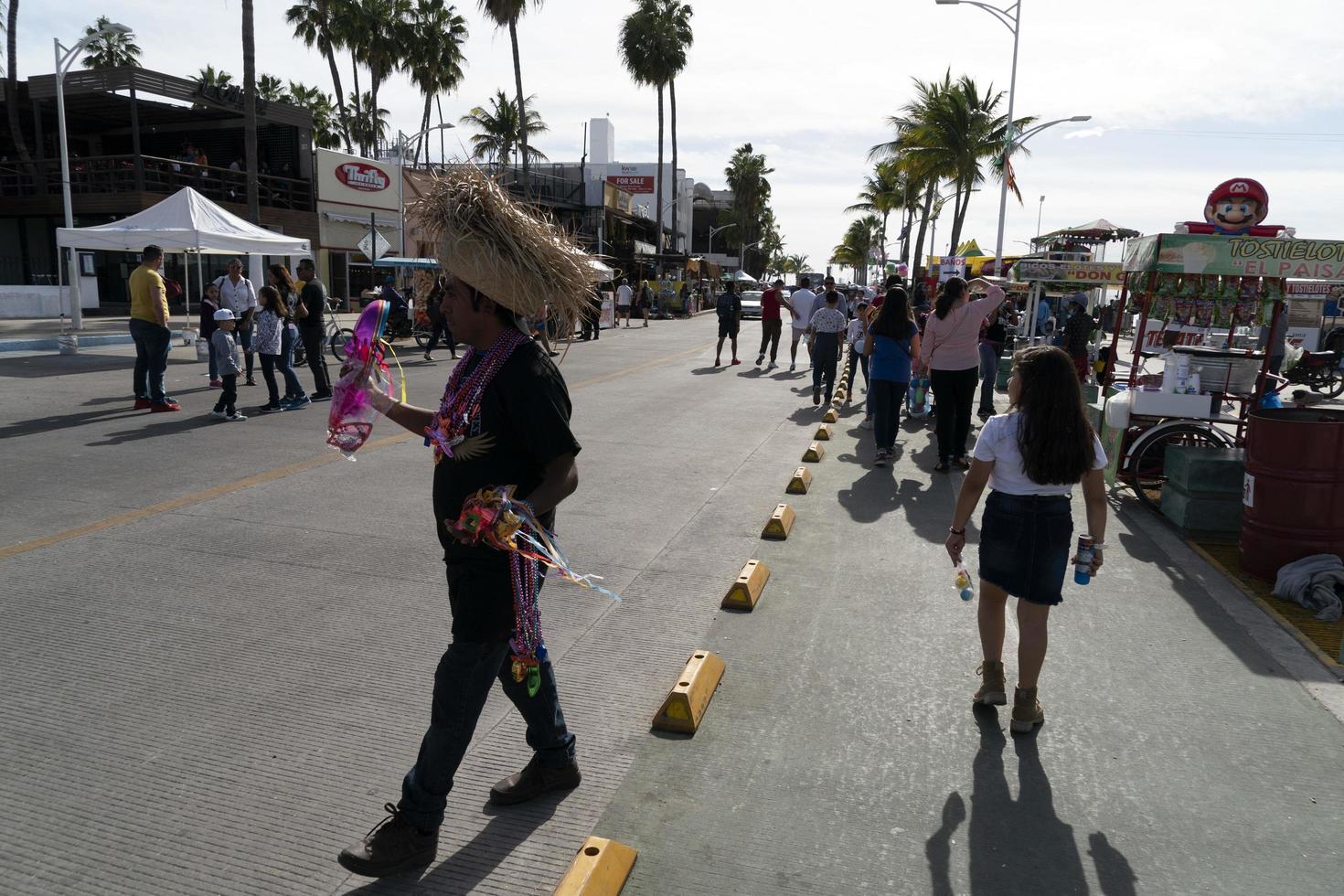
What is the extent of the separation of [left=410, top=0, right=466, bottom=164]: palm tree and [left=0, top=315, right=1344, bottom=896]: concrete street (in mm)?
40424

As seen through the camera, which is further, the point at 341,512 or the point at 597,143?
the point at 597,143

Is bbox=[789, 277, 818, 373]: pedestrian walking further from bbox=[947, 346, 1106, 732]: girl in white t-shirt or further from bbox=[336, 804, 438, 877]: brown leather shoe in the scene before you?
bbox=[336, 804, 438, 877]: brown leather shoe

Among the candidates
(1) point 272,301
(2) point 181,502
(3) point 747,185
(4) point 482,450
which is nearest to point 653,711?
(4) point 482,450

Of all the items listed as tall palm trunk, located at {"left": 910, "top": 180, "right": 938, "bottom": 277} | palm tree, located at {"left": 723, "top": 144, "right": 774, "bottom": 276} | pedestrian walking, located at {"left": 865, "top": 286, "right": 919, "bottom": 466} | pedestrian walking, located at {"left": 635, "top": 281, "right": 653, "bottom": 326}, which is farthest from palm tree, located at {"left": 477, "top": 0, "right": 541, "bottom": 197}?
palm tree, located at {"left": 723, "top": 144, "right": 774, "bottom": 276}

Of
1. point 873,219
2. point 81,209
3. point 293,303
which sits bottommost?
point 293,303

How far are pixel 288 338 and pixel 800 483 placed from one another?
6.90 m

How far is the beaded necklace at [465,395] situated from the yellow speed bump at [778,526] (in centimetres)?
389

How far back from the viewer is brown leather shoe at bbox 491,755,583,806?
306 centimetres

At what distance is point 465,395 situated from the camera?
8.63 feet

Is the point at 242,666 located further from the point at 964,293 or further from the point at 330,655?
the point at 964,293

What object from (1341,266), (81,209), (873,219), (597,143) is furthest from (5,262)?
(873,219)

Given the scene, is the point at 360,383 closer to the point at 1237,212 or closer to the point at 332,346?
the point at 1237,212

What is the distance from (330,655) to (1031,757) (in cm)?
301

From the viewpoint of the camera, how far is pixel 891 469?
8648 millimetres
